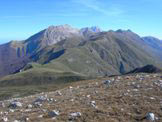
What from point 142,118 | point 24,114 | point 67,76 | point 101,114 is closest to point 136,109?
point 142,118

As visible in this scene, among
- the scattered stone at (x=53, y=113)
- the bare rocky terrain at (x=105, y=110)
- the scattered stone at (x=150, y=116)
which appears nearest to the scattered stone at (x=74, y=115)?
the bare rocky terrain at (x=105, y=110)

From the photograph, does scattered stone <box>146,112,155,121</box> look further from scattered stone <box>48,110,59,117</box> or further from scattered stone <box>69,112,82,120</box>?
scattered stone <box>48,110,59,117</box>

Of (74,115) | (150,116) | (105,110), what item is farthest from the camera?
(105,110)

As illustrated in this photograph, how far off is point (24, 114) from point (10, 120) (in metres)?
1.31

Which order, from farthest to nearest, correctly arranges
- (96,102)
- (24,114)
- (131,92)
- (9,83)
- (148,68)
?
(9,83), (148,68), (131,92), (96,102), (24,114)

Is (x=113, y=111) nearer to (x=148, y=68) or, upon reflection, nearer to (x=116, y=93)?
(x=116, y=93)

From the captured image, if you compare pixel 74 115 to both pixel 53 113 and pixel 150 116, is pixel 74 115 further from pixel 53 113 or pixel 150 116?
pixel 150 116

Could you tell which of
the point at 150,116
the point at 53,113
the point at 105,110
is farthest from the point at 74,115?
the point at 150,116

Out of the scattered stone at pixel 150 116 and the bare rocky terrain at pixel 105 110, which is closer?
the scattered stone at pixel 150 116

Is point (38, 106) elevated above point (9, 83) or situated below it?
above

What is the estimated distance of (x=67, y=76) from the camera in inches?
7279

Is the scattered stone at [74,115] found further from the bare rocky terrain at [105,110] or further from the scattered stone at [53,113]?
the scattered stone at [53,113]

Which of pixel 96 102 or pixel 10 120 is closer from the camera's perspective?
pixel 10 120

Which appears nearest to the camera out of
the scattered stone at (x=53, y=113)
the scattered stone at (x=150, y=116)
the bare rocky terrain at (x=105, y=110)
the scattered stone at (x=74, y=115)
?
the scattered stone at (x=150, y=116)
